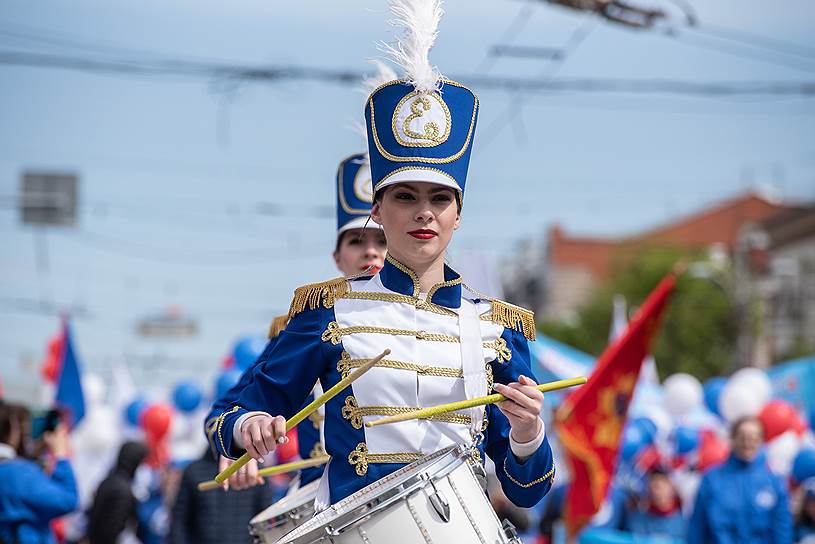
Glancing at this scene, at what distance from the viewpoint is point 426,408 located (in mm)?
3812

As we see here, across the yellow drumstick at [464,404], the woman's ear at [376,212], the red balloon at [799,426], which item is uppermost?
the woman's ear at [376,212]

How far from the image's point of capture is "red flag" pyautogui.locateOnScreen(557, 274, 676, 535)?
465 inches

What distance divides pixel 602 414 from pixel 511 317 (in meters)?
7.79

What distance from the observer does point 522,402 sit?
380 centimetres

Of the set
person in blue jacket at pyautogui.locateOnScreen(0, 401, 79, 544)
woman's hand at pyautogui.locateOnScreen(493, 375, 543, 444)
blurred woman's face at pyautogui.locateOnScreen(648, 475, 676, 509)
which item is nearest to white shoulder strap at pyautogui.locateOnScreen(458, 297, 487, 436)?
woman's hand at pyautogui.locateOnScreen(493, 375, 543, 444)

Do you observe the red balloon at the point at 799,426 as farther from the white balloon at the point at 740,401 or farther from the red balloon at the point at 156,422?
the red balloon at the point at 156,422

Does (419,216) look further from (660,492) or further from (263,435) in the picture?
(660,492)

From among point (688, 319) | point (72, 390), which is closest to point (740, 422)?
point (72, 390)

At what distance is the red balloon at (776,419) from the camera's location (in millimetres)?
14961

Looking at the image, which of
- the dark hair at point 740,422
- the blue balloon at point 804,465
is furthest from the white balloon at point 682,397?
the dark hair at point 740,422

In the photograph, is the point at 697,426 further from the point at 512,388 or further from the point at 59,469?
the point at 512,388

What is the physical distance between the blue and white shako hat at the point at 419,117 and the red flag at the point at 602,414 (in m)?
7.84

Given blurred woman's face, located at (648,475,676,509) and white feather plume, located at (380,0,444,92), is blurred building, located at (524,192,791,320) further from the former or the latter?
white feather plume, located at (380,0,444,92)

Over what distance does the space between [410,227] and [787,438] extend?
11.5 metres
